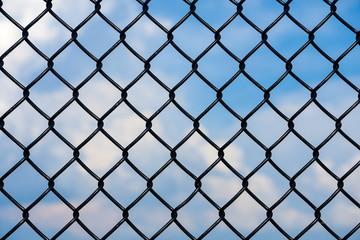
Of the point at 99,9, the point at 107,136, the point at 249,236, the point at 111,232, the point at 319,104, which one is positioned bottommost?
the point at 249,236

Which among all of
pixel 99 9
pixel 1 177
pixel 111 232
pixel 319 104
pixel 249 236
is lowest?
pixel 249 236

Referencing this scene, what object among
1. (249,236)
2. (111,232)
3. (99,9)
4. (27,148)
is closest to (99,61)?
(99,9)

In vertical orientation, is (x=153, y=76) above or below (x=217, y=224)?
above

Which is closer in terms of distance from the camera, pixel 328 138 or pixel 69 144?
pixel 69 144

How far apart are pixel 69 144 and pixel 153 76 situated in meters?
0.48

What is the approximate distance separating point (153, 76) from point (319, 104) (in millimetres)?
849

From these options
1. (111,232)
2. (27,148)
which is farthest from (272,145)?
(27,148)

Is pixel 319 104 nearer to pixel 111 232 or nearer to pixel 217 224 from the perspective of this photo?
pixel 217 224

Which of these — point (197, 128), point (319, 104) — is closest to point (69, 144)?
point (197, 128)

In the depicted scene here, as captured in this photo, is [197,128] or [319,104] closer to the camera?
[197,128]

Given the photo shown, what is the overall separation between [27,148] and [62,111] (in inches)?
8.8

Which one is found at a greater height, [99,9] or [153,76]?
[99,9]

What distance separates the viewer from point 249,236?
2.89m

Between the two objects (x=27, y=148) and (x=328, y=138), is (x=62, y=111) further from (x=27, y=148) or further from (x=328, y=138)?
(x=328, y=138)
